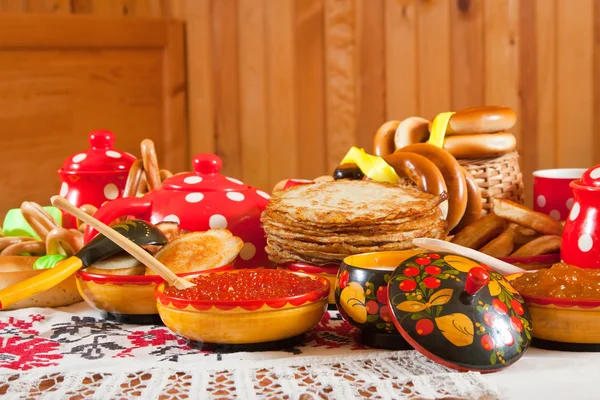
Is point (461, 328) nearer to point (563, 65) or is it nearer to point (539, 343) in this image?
point (539, 343)

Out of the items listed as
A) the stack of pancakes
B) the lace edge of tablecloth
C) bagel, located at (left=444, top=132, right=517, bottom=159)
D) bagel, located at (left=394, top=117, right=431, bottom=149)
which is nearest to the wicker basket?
bagel, located at (left=444, top=132, right=517, bottom=159)

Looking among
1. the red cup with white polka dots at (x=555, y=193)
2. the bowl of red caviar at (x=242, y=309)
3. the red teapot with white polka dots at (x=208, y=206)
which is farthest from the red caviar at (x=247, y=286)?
the red cup with white polka dots at (x=555, y=193)

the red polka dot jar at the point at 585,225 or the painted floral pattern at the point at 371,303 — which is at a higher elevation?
the red polka dot jar at the point at 585,225

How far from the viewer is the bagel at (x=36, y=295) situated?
48.2 inches

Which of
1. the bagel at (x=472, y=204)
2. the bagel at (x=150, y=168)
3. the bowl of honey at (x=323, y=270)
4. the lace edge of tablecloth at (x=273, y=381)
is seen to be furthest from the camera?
the bagel at (x=150, y=168)

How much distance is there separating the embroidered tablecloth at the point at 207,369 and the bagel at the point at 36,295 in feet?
0.35

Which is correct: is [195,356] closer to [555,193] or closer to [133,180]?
[133,180]

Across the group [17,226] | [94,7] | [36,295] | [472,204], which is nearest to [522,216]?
[472,204]

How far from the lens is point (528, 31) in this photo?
3.11 meters

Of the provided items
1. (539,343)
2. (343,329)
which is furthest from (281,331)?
(539,343)

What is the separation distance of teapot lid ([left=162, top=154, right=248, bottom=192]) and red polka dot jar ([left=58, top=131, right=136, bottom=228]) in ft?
0.87

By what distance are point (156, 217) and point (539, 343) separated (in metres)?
0.63

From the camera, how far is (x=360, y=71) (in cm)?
333

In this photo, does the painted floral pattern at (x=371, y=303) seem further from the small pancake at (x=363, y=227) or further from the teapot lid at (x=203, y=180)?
the teapot lid at (x=203, y=180)
